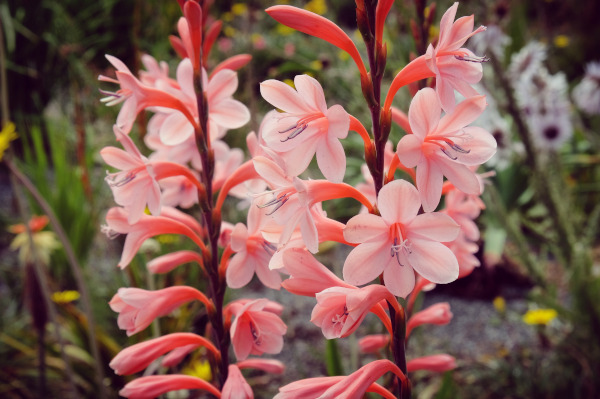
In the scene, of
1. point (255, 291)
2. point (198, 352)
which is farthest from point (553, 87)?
point (198, 352)

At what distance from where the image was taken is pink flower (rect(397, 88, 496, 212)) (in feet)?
1.96

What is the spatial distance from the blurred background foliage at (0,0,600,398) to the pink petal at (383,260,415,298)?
2.18 ft

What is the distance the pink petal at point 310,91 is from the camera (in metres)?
0.63

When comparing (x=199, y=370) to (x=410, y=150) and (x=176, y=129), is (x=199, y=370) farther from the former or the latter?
(x=410, y=150)

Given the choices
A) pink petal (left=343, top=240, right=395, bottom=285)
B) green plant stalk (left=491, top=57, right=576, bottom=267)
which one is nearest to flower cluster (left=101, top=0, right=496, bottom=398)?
pink petal (left=343, top=240, right=395, bottom=285)

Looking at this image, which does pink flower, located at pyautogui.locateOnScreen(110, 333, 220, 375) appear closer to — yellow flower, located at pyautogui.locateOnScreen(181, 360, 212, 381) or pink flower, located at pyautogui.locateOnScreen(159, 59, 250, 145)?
pink flower, located at pyautogui.locateOnScreen(159, 59, 250, 145)

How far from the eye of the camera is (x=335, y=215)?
3.41m

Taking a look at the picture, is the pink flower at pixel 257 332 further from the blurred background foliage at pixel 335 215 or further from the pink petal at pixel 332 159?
the blurred background foliage at pixel 335 215

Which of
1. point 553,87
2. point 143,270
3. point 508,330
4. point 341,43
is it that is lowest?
point 508,330

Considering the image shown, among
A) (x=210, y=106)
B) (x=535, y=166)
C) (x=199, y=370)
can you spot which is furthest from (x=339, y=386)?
(x=535, y=166)

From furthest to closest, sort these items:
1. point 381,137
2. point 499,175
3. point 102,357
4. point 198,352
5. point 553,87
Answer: point 499,175 < point 553,87 < point 198,352 < point 102,357 < point 381,137

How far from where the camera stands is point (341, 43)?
2.29 ft

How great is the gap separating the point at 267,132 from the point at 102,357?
1803 mm

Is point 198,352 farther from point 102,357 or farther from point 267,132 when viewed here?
point 267,132
